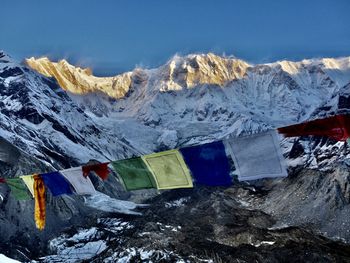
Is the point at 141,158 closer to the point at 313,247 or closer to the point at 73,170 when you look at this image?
the point at 73,170

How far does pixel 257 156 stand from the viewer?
47.5ft

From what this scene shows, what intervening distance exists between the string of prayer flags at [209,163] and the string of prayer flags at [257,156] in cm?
44

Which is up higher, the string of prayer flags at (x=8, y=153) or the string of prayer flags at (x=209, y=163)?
the string of prayer flags at (x=209, y=163)

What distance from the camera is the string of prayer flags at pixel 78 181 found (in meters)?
19.5

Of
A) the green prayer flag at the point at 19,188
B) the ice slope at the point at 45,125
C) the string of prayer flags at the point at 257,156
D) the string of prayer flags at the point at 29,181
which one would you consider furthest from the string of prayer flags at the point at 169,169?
the ice slope at the point at 45,125

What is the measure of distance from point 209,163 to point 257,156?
153cm

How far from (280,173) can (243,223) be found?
87363mm

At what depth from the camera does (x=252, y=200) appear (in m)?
124

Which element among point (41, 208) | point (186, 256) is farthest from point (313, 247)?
point (41, 208)

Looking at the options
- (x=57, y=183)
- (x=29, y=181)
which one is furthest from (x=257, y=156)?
(x=29, y=181)

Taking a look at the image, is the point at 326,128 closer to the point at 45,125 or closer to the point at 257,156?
the point at 257,156

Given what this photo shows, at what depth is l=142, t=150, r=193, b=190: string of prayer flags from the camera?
1602 cm

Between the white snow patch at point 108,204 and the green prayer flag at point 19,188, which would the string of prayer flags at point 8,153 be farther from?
the green prayer flag at point 19,188

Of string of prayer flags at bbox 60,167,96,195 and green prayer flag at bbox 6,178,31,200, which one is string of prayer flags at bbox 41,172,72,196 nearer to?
string of prayer flags at bbox 60,167,96,195
